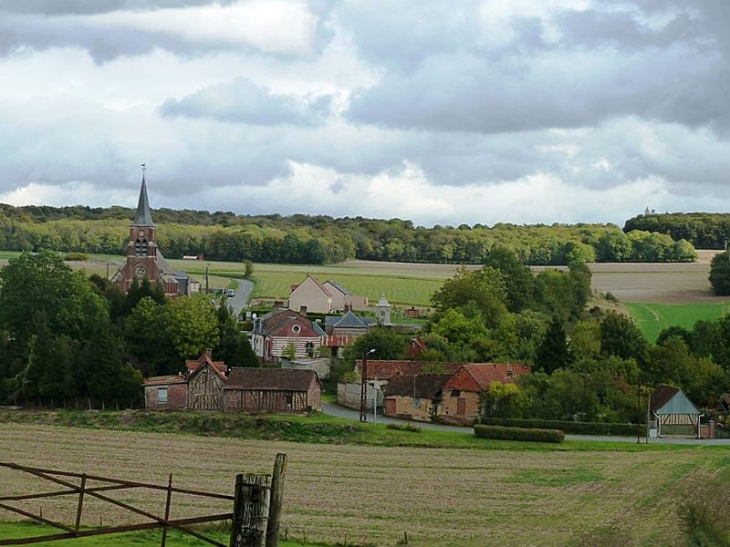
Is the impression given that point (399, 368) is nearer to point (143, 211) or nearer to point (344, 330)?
point (344, 330)

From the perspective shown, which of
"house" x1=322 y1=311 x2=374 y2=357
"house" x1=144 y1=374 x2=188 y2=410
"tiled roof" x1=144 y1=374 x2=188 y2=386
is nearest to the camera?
"house" x1=144 y1=374 x2=188 y2=410

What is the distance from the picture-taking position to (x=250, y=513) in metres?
12.3

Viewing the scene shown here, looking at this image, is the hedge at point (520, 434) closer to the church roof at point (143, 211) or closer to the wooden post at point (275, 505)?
the wooden post at point (275, 505)

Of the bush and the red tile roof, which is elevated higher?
the bush

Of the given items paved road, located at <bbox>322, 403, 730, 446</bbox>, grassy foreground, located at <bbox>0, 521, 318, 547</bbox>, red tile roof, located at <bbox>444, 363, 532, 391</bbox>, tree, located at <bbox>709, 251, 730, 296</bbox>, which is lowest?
grassy foreground, located at <bbox>0, 521, 318, 547</bbox>

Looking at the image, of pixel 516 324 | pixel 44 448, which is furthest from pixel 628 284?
pixel 44 448

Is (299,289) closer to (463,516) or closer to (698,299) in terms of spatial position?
(698,299)

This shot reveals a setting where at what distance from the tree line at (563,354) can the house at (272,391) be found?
10471mm

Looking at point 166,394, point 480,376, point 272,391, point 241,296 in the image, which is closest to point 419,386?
point 480,376

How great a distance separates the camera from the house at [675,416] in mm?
71250

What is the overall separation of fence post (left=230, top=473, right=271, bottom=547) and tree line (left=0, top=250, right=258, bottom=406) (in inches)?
2486

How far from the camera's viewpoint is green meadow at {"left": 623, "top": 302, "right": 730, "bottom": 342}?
11306 centimetres

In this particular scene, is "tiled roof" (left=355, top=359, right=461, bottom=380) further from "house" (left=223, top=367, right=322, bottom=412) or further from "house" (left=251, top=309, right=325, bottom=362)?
"house" (left=251, top=309, right=325, bottom=362)

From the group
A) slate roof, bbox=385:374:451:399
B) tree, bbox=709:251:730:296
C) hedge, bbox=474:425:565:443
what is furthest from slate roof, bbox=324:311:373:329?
tree, bbox=709:251:730:296
